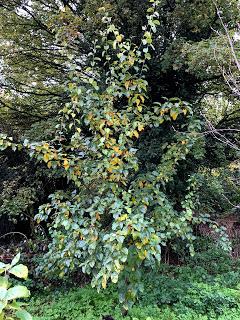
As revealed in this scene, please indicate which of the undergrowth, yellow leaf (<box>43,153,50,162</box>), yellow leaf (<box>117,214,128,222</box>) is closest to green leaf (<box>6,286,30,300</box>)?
yellow leaf (<box>117,214,128,222</box>)

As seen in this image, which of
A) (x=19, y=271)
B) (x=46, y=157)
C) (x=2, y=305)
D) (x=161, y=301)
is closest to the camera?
(x=2, y=305)

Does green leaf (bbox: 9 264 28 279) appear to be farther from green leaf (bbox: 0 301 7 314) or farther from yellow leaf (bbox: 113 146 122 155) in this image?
yellow leaf (bbox: 113 146 122 155)

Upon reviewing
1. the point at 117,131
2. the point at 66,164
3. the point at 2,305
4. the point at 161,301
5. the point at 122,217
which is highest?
the point at 117,131

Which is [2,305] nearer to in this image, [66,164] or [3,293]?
[3,293]

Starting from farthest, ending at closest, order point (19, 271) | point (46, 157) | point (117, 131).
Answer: point (117, 131) → point (46, 157) → point (19, 271)

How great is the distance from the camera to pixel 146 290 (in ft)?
11.4

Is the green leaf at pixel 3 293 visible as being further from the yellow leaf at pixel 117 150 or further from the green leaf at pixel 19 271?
the yellow leaf at pixel 117 150

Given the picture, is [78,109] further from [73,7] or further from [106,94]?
[73,7]

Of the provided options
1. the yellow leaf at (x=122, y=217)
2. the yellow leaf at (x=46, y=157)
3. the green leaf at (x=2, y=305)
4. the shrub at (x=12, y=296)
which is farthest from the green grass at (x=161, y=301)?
the green leaf at (x=2, y=305)

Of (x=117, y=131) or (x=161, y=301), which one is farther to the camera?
(x=161, y=301)

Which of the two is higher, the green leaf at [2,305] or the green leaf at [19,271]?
the green leaf at [19,271]

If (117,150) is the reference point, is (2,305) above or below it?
below

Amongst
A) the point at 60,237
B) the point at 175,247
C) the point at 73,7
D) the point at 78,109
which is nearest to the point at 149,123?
the point at 78,109

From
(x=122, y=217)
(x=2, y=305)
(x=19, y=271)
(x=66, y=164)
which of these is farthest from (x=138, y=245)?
(x=2, y=305)
